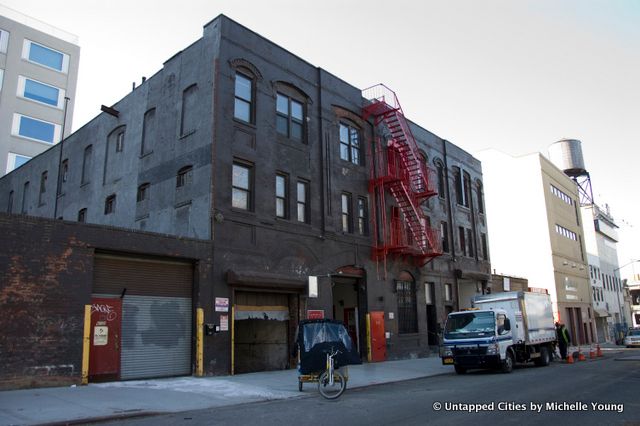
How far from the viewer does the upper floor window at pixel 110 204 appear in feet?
79.7

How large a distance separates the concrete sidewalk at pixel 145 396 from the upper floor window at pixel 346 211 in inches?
309

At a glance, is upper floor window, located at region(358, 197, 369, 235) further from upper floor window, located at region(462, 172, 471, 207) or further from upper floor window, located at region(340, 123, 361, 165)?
upper floor window, located at region(462, 172, 471, 207)

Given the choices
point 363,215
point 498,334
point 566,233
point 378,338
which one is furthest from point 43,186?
point 566,233

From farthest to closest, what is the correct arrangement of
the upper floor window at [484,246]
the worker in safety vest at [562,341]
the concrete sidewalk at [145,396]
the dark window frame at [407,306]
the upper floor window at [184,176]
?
1. the upper floor window at [484,246]
2. the dark window frame at [407,306]
3. the worker in safety vest at [562,341]
4. the upper floor window at [184,176]
5. the concrete sidewalk at [145,396]

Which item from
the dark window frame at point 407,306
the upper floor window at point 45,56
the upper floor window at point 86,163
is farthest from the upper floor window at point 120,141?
the upper floor window at point 45,56

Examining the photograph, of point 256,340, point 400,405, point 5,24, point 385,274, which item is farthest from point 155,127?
point 5,24

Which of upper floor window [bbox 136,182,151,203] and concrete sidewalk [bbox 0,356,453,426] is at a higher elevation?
upper floor window [bbox 136,182,151,203]

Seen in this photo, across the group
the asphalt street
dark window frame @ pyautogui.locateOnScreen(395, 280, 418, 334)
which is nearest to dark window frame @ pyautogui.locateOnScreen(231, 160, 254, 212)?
the asphalt street

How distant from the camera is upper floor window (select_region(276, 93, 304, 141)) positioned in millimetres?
22188

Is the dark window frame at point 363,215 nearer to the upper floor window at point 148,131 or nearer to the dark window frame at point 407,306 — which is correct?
the dark window frame at point 407,306

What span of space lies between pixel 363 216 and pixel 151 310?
12273mm

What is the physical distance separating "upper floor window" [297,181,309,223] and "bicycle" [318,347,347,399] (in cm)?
972

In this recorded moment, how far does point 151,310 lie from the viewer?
16453 mm

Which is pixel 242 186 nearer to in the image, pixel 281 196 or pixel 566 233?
pixel 281 196
